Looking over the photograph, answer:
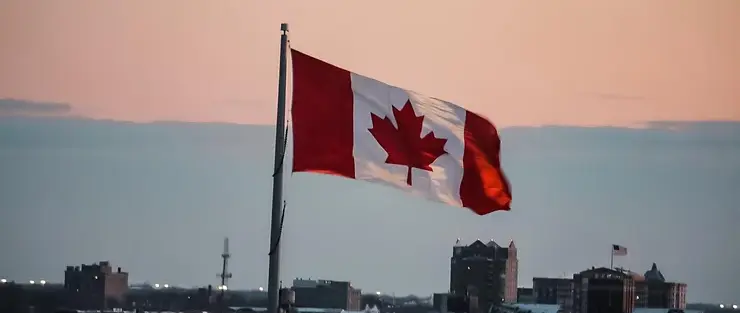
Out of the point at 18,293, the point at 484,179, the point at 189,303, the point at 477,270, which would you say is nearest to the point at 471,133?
the point at 484,179

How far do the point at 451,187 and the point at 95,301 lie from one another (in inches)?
728

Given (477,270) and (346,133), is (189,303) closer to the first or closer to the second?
(477,270)

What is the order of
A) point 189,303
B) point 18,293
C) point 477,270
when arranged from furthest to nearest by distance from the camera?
point 477,270
point 189,303
point 18,293

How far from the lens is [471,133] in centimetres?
1241

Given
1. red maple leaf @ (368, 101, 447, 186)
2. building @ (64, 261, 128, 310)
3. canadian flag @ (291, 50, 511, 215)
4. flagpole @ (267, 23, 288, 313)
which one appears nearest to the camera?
flagpole @ (267, 23, 288, 313)

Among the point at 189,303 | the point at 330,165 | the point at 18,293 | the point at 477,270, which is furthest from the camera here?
the point at 477,270

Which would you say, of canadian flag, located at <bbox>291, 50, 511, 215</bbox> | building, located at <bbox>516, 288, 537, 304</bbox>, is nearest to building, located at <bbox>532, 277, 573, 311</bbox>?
building, located at <bbox>516, 288, 537, 304</bbox>

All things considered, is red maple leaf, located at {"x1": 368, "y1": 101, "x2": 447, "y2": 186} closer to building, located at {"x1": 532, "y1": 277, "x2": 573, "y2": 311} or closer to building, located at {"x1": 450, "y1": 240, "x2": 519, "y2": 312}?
building, located at {"x1": 450, "y1": 240, "x2": 519, "y2": 312}

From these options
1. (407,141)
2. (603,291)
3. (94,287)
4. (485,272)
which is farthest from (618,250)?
(407,141)

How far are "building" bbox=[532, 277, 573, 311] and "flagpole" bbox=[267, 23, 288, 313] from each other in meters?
23.9

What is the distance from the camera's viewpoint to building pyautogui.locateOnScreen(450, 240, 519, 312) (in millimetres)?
34594

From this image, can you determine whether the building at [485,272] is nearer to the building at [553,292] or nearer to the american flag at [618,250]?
the building at [553,292]

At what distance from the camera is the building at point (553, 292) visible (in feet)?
117

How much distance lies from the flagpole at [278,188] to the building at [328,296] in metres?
21.9
